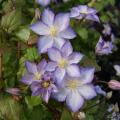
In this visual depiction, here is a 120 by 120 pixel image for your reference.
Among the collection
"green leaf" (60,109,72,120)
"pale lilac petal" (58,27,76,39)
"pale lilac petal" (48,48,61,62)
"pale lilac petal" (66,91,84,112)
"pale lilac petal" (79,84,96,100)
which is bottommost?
"green leaf" (60,109,72,120)

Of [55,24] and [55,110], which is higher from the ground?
[55,24]

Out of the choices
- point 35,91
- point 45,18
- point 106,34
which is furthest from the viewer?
point 106,34

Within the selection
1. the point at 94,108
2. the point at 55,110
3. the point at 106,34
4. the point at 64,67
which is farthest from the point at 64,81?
the point at 106,34

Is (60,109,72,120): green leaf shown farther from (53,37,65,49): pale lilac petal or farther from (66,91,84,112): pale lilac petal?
(53,37,65,49): pale lilac petal

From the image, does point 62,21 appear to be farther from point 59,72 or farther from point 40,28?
point 59,72

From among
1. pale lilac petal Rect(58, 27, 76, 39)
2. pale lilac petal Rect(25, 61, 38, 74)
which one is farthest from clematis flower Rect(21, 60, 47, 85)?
pale lilac petal Rect(58, 27, 76, 39)

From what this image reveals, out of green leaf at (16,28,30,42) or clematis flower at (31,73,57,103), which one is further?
green leaf at (16,28,30,42)

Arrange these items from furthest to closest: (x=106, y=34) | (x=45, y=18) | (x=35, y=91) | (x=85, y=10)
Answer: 1. (x=106, y=34)
2. (x=85, y=10)
3. (x=45, y=18)
4. (x=35, y=91)

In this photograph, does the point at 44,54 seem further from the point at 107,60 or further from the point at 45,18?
the point at 107,60
